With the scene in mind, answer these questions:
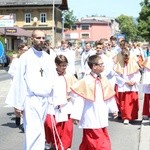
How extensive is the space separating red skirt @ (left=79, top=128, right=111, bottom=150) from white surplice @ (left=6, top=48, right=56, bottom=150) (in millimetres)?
609

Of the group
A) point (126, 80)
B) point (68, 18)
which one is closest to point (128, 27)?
point (68, 18)

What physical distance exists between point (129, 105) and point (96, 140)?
14.8 feet

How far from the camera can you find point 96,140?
6.79m

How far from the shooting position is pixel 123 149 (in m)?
8.36

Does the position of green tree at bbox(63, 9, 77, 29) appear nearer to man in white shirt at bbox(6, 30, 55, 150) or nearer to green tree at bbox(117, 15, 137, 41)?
green tree at bbox(117, 15, 137, 41)

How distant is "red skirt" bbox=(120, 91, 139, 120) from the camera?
11086 millimetres

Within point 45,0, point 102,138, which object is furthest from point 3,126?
point 45,0

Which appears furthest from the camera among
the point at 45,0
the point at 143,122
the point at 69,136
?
the point at 45,0

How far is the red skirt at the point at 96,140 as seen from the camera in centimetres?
676

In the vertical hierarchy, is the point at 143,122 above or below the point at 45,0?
below

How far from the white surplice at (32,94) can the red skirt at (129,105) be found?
14.7 ft

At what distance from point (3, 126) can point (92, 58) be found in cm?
457

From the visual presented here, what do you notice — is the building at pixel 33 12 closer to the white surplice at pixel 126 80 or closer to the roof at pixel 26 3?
the roof at pixel 26 3

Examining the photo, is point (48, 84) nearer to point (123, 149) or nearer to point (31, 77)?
point (31, 77)
